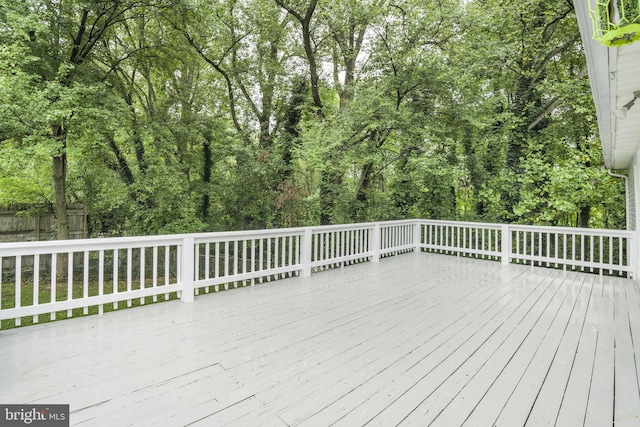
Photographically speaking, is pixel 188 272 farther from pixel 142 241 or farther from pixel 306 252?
pixel 306 252

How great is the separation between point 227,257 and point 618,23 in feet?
13.1

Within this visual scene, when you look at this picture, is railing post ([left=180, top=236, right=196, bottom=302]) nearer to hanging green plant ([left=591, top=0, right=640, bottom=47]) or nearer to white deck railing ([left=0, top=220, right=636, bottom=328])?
white deck railing ([left=0, top=220, right=636, bottom=328])

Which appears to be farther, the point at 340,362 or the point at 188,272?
the point at 188,272

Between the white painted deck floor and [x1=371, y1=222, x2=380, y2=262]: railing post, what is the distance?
2221mm

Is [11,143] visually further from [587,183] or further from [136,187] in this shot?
[587,183]

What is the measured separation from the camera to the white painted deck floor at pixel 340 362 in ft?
6.07

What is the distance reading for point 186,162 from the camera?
336 inches

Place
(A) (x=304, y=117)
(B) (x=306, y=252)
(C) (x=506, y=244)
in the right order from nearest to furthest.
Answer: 1. (B) (x=306, y=252)
2. (C) (x=506, y=244)
3. (A) (x=304, y=117)

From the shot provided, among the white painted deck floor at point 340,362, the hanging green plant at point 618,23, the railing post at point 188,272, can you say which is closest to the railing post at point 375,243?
the white painted deck floor at point 340,362

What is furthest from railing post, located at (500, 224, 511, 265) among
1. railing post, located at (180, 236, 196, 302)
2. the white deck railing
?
railing post, located at (180, 236, 196, 302)

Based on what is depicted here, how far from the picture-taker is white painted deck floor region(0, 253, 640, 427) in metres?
1.85

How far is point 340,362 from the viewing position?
2.41 m

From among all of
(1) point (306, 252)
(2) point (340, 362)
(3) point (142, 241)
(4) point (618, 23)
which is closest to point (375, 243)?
(1) point (306, 252)

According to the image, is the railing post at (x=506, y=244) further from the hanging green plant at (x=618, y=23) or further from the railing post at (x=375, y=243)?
the hanging green plant at (x=618, y=23)
